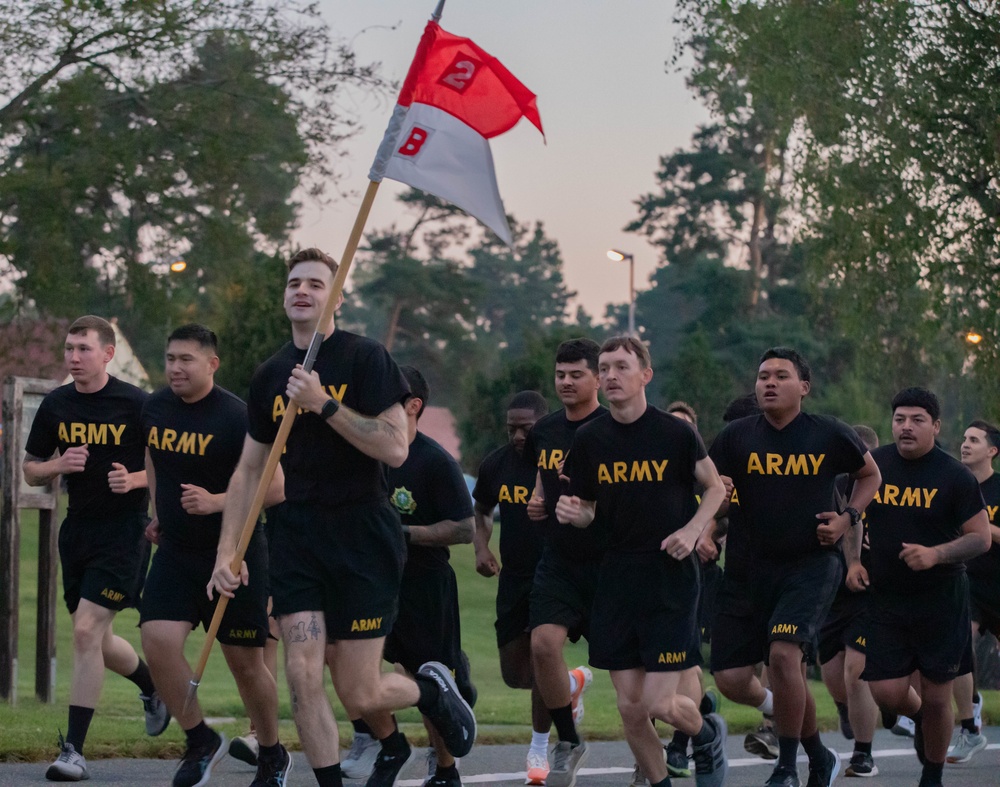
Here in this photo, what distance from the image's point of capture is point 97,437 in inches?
340

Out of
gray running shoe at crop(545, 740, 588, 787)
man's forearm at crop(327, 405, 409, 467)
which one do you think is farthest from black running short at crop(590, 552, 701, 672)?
man's forearm at crop(327, 405, 409, 467)

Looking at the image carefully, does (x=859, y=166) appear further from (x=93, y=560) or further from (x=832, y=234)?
(x=93, y=560)

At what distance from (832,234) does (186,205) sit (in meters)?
10.5

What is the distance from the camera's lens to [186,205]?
24500 mm

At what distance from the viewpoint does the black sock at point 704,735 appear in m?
8.05

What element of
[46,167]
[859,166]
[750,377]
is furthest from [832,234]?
[750,377]

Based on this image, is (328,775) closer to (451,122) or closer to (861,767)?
(451,122)

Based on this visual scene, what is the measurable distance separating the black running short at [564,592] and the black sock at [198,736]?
1930 mm

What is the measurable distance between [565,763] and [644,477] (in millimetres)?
2089

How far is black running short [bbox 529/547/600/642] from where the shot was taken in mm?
8773

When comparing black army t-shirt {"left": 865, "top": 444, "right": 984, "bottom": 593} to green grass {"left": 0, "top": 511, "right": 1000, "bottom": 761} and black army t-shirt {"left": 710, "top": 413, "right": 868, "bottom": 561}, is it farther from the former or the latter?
green grass {"left": 0, "top": 511, "right": 1000, "bottom": 761}

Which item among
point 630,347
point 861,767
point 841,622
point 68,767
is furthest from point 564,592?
point 841,622

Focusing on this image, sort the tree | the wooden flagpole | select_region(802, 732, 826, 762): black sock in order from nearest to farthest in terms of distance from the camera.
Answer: the wooden flagpole, select_region(802, 732, 826, 762): black sock, the tree

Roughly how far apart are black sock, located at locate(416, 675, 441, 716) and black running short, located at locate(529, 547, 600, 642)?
5.20ft
